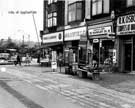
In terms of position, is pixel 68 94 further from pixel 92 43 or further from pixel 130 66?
pixel 92 43

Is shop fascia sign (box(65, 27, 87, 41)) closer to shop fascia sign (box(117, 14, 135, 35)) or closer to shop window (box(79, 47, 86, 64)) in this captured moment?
shop window (box(79, 47, 86, 64))

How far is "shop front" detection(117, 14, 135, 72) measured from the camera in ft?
68.4

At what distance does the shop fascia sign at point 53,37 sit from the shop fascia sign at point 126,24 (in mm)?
13029

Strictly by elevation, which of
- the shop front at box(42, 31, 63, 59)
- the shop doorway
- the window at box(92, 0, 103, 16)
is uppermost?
the window at box(92, 0, 103, 16)

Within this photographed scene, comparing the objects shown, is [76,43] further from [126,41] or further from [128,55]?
→ [128,55]

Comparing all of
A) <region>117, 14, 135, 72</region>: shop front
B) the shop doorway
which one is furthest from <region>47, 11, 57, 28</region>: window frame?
the shop doorway

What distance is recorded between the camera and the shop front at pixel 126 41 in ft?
68.4

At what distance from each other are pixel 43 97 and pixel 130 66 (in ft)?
41.3

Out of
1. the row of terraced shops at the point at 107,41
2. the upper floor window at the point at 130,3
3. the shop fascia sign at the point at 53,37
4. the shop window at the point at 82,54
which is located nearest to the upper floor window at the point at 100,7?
the row of terraced shops at the point at 107,41

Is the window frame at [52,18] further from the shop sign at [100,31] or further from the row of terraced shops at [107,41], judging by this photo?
the shop sign at [100,31]

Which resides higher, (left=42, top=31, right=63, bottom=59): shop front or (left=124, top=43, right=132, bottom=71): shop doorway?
(left=42, top=31, right=63, bottom=59): shop front

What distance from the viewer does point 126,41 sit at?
22188 millimetres

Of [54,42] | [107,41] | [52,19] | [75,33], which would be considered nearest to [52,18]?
[52,19]

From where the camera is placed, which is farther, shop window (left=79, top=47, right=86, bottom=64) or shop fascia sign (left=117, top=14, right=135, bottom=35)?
shop window (left=79, top=47, right=86, bottom=64)
